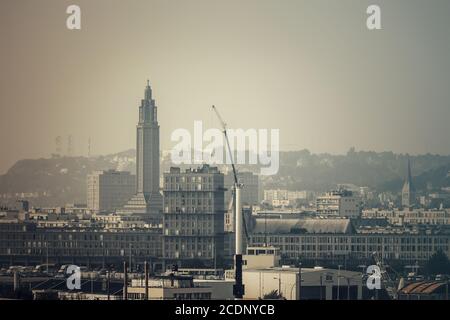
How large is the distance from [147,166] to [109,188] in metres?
6.42

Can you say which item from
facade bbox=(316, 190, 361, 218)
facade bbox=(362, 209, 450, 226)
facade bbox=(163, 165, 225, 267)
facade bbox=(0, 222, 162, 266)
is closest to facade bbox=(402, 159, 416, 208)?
facade bbox=(362, 209, 450, 226)

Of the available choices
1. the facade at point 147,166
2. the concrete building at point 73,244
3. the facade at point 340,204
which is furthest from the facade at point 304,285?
the facade at point 340,204

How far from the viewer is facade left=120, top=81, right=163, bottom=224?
122m

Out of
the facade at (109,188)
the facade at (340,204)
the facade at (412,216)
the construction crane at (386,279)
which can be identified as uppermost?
the facade at (109,188)

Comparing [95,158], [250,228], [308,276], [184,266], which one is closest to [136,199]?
[95,158]

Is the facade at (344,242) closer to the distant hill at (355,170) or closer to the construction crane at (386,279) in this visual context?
the construction crane at (386,279)

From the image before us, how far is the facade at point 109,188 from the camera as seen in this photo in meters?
134

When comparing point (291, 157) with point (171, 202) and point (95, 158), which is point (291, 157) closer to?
point (95, 158)

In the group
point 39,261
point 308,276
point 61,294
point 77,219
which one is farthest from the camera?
point 77,219

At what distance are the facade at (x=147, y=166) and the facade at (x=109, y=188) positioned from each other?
1759 millimetres

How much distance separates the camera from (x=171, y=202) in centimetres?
10256
